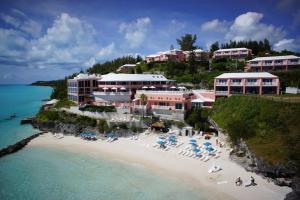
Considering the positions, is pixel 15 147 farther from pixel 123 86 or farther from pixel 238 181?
pixel 238 181

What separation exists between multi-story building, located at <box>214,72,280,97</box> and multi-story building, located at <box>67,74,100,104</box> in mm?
31693

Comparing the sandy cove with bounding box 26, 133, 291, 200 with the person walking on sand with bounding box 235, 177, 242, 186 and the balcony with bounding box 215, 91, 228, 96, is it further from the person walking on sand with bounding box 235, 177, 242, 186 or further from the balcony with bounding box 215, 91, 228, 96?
the balcony with bounding box 215, 91, 228, 96

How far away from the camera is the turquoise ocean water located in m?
25.8

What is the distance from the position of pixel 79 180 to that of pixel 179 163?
13.4 metres

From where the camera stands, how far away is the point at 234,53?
292 ft

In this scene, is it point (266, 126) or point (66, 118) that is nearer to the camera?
point (266, 126)

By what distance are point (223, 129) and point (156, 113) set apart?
15.9 meters

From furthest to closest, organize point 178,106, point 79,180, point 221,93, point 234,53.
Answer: point 234,53
point 221,93
point 178,106
point 79,180

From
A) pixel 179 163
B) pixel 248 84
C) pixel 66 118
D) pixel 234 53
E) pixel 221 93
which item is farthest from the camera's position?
pixel 234 53

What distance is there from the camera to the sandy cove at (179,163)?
24922 mm

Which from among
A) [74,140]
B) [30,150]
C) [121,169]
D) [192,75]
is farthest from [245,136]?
[192,75]

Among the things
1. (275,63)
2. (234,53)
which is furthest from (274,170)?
(234,53)

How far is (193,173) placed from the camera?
2981 cm

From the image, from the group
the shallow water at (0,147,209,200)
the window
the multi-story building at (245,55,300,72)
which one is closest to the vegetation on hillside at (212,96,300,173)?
the window
